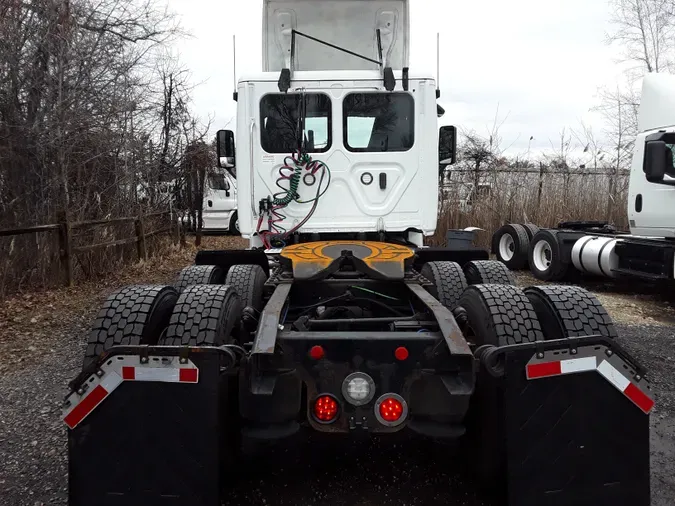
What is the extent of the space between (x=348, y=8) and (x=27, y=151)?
5.49 m

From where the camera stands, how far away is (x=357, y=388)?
2250mm

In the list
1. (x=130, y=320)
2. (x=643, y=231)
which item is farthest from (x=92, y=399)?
(x=643, y=231)

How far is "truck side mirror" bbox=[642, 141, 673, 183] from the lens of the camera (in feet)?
21.1

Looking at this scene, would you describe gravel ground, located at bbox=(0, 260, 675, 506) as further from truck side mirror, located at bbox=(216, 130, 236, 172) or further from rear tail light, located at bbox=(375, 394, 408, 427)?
truck side mirror, located at bbox=(216, 130, 236, 172)

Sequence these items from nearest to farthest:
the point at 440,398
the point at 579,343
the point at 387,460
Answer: the point at 579,343, the point at 440,398, the point at 387,460

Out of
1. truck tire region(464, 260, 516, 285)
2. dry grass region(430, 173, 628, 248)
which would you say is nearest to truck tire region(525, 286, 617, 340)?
truck tire region(464, 260, 516, 285)

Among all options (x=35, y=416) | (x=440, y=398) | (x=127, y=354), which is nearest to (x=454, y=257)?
(x=440, y=398)

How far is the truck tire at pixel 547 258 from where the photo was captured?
368 inches

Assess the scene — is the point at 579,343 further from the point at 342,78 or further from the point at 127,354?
the point at 342,78

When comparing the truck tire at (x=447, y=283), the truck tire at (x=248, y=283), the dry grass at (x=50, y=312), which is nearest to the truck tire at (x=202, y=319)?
the truck tire at (x=248, y=283)

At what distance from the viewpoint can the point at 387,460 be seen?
313 centimetres

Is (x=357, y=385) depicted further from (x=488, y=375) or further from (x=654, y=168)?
(x=654, y=168)

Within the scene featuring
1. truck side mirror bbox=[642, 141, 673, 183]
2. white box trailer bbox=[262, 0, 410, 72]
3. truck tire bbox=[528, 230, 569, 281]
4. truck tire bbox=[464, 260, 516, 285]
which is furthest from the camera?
truck tire bbox=[528, 230, 569, 281]

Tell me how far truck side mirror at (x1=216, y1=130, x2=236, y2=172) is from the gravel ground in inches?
100
